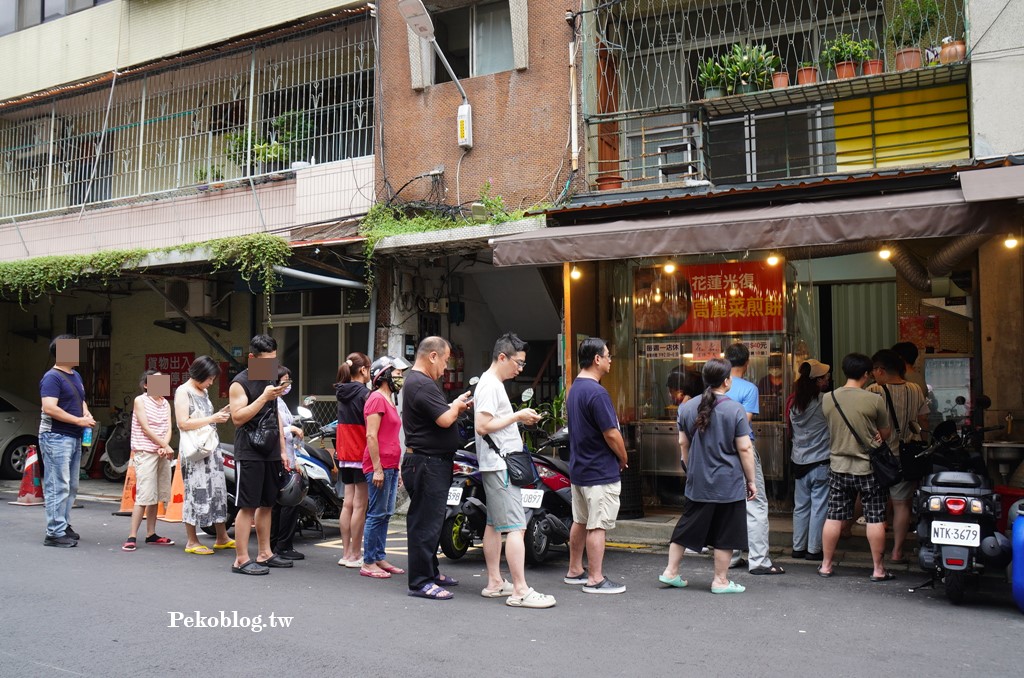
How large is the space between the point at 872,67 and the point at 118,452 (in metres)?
12.3

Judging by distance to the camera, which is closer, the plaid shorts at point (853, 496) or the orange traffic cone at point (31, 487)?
the plaid shorts at point (853, 496)

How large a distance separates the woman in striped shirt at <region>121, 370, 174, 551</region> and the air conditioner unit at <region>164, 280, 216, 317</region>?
18.1 ft

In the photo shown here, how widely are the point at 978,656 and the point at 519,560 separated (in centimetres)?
279

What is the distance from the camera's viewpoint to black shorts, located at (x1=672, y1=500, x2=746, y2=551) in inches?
239

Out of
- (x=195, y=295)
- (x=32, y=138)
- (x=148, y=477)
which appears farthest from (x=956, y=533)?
(x=32, y=138)

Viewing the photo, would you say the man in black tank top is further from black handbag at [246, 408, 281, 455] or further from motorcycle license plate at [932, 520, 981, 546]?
motorcycle license plate at [932, 520, 981, 546]

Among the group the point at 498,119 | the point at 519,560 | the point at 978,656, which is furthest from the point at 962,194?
the point at 498,119

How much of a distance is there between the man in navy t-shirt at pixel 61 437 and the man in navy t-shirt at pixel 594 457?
467 centimetres

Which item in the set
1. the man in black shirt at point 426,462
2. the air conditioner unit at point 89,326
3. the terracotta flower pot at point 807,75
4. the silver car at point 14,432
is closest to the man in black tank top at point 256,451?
the man in black shirt at point 426,462

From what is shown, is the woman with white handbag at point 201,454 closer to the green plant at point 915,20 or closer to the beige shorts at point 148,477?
the beige shorts at point 148,477

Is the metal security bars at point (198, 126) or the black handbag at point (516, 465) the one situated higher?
the metal security bars at point (198, 126)

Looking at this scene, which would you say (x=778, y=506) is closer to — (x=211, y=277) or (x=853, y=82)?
(x=853, y=82)

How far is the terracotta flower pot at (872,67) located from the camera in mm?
9102

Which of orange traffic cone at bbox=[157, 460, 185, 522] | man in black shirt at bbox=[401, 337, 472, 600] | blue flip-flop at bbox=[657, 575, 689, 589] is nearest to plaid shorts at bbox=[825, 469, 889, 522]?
blue flip-flop at bbox=[657, 575, 689, 589]
